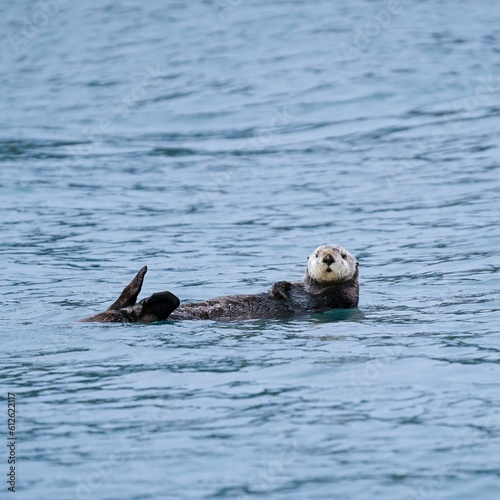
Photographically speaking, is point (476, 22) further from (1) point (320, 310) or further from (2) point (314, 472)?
(2) point (314, 472)

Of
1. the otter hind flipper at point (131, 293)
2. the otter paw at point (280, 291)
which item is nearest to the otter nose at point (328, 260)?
the otter paw at point (280, 291)

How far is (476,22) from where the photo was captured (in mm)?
23703

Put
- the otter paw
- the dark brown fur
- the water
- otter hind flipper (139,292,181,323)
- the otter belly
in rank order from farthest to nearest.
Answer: the otter paw < the otter belly < the dark brown fur < otter hind flipper (139,292,181,323) < the water

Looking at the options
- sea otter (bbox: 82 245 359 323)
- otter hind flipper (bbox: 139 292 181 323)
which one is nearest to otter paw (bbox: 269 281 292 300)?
sea otter (bbox: 82 245 359 323)

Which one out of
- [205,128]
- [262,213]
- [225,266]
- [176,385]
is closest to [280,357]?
[176,385]

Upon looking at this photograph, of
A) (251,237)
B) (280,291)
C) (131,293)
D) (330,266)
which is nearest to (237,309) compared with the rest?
(280,291)

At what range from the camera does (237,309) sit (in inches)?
338

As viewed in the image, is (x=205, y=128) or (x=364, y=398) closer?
(x=364, y=398)

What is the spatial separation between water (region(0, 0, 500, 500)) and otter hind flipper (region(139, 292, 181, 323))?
0.09 m

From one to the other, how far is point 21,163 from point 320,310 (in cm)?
1005

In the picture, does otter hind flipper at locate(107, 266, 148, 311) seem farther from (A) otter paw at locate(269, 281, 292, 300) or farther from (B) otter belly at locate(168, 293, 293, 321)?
(A) otter paw at locate(269, 281, 292, 300)

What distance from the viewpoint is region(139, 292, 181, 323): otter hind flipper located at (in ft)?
26.0

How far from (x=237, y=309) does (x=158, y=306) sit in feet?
2.80

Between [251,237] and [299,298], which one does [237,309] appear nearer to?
[299,298]
